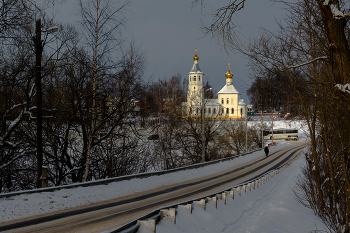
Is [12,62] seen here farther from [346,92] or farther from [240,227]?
[346,92]

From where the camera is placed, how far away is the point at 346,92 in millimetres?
4820

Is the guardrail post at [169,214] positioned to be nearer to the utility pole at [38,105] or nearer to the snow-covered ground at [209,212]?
the snow-covered ground at [209,212]

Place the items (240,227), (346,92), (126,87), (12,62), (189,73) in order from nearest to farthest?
(346,92), (240,227), (12,62), (126,87), (189,73)

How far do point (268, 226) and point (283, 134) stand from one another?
70.9 m

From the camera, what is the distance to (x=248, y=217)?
13781 millimetres

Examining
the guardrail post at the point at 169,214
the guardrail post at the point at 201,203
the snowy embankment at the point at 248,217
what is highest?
the guardrail post at the point at 169,214

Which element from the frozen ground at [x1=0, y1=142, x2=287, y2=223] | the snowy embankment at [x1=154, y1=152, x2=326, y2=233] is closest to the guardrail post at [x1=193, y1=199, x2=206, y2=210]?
the snowy embankment at [x1=154, y1=152, x2=326, y2=233]

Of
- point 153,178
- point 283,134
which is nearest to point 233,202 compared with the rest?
point 153,178

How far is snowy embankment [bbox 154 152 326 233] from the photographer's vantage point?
9703 millimetres

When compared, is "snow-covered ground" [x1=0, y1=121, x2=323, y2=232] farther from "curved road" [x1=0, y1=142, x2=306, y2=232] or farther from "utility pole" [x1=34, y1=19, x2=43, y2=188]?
"utility pole" [x1=34, y1=19, x2=43, y2=188]

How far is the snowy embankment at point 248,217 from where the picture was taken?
9.70 meters

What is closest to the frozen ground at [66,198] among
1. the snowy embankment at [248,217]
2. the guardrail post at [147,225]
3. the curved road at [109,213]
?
the curved road at [109,213]

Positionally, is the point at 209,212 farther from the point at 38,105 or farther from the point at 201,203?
the point at 38,105

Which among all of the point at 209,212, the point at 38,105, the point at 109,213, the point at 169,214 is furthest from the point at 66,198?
the point at 209,212
